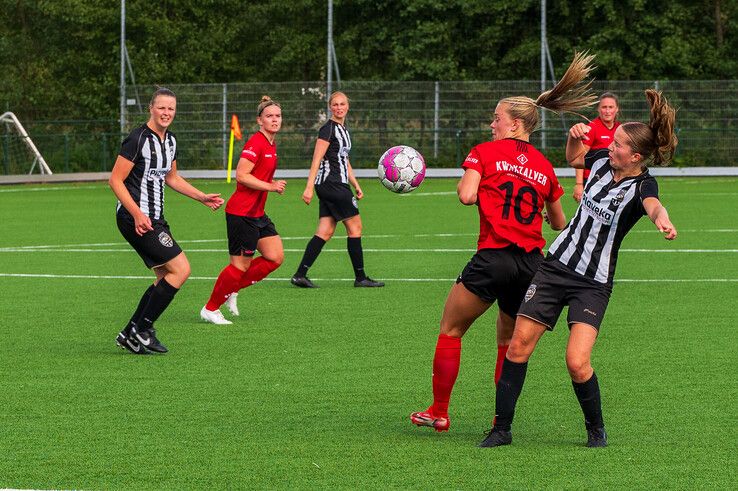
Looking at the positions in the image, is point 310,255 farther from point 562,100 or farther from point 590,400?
point 590,400

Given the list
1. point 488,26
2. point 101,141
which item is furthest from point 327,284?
point 488,26

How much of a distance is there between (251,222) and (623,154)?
580 centimetres

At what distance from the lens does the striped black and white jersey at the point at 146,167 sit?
983 centimetres

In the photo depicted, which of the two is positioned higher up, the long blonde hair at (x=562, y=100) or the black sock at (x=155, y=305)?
the long blonde hair at (x=562, y=100)

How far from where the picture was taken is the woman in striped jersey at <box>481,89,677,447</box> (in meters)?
6.54

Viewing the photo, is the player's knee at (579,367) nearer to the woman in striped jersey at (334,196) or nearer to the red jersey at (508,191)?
the red jersey at (508,191)

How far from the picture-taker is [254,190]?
38.7 ft

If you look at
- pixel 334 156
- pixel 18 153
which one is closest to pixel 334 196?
pixel 334 156

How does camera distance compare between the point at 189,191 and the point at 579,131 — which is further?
the point at 189,191

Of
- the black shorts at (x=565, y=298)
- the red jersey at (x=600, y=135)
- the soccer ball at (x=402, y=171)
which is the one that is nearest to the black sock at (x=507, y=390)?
the black shorts at (x=565, y=298)

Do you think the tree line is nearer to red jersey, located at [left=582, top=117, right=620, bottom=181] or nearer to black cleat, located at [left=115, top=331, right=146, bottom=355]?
red jersey, located at [left=582, top=117, right=620, bottom=181]

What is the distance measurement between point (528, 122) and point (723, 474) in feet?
6.87

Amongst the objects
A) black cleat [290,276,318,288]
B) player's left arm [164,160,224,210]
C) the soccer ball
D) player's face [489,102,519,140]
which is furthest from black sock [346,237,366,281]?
player's face [489,102,519,140]

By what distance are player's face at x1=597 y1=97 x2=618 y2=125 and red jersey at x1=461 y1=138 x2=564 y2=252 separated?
21.7ft
